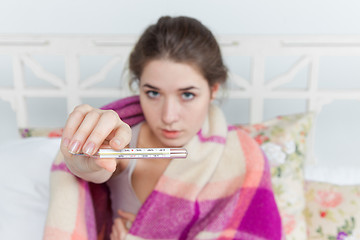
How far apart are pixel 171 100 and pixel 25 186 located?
17.1 inches

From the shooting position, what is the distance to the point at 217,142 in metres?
0.63

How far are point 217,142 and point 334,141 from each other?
1.78ft

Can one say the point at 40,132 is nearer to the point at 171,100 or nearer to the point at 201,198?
the point at 201,198

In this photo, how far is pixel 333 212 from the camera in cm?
73

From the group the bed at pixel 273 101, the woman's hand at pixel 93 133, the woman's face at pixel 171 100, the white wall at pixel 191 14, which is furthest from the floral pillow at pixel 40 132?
the woman's hand at pixel 93 133

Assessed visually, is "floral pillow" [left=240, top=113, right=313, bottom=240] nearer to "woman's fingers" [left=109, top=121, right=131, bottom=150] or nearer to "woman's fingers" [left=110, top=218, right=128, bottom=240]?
"woman's fingers" [left=110, top=218, right=128, bottom=240]


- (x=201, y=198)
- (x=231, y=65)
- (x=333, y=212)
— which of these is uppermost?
(x=231, y=65)

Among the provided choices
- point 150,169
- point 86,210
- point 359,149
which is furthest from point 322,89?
point 86,210

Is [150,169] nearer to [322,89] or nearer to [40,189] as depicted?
[40,189]

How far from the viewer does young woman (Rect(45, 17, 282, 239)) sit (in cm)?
48

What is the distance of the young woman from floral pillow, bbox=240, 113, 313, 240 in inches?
5.1

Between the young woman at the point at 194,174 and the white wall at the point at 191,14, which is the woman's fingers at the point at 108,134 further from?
the white wall at the point at 191,14

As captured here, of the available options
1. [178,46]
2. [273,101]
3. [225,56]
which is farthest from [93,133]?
[273,101]

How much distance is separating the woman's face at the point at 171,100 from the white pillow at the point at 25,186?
342 millimetres
